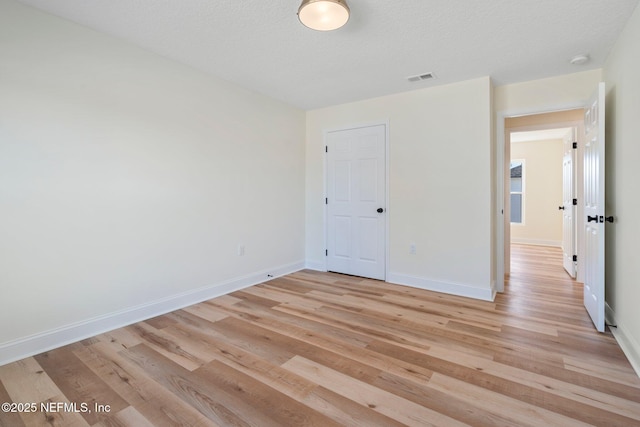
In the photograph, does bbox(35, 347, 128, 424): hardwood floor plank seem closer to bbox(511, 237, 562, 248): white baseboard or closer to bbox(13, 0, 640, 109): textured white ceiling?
bbox(13, 0, 640, 109): textured white ceiling

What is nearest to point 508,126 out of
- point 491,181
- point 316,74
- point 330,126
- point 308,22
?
point 491,181

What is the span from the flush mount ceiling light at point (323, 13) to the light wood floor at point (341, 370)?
2.30 meters

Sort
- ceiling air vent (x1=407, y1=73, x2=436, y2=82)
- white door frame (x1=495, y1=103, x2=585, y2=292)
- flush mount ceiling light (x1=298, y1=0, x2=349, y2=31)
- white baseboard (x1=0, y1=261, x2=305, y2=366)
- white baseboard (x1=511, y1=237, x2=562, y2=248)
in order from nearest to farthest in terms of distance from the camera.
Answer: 1. flush mount ceiling light (x1=298, y1=0, x2=349, y2=31)
2. white baseboard (x1=0, y1=261, x2=305, y2=366)
3. ceiling air vent (x1=407, y1=73, x2=436, y2=82)
4. white door frame (x1=495, y1=103, x2=585, y2=292)
5. white baseboard (x1=511, y1=237, x2=562, y2=248)

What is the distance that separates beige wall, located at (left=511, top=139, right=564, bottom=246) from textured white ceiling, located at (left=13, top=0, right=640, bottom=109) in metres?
5.09

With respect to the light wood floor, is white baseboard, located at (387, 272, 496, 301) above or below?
above

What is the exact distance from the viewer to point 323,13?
76.9 inches

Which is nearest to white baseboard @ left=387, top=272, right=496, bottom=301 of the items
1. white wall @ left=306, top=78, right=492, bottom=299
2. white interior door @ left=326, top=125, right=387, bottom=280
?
white wall @ left=306, top=78, right=492, bottom=299

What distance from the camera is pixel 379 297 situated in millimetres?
3484

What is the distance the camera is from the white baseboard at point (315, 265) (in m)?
4.72

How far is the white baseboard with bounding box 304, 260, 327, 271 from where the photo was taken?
15.5 feet

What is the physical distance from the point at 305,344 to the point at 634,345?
230cm

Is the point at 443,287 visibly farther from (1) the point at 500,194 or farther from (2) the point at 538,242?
(2) the point at 538,242

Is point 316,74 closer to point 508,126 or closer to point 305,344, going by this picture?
point 305,344

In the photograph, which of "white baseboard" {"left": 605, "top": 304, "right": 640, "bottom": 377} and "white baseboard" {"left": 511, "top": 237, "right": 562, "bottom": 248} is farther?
"white baseboard" {"left": 511, "top": 237, "right": 562, "bottom": 248}
